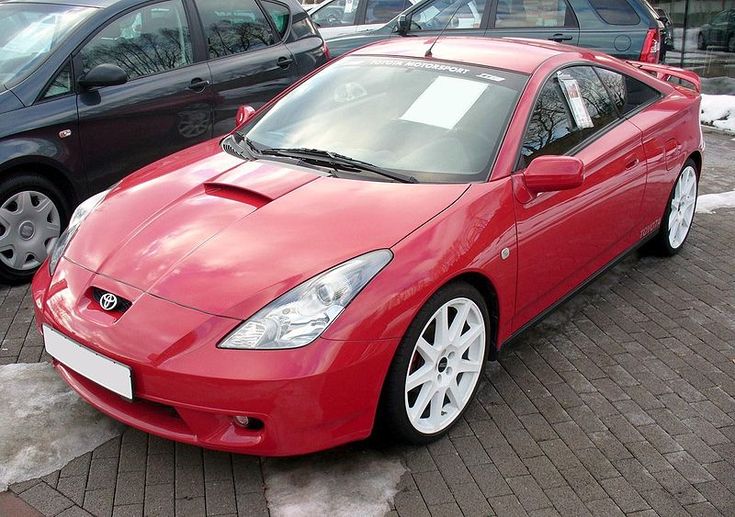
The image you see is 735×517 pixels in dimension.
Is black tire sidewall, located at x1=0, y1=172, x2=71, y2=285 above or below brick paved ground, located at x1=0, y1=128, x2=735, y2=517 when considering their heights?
above

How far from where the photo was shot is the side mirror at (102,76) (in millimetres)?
4848

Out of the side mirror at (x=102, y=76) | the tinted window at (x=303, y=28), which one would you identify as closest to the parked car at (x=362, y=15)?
the tinted window at (x=303, y=28)

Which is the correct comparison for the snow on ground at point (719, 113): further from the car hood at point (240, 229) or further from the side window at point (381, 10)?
the car hood at point (240, 229)

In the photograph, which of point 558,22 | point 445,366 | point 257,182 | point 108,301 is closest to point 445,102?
point 257,182

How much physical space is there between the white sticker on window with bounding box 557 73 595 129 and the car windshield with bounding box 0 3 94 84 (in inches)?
121

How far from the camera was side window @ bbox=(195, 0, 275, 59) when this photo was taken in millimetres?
5809

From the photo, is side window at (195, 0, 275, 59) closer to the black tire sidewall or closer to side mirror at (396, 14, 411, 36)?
the black tire sidewall

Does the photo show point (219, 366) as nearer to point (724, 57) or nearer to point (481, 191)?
point (481, 191)

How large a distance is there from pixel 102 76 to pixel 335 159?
2.04 m

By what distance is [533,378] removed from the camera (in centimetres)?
378

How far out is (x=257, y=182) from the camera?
343cm

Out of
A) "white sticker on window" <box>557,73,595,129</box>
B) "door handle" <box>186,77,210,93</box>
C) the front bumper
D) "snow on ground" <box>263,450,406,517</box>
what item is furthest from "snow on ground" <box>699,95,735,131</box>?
the front bumper

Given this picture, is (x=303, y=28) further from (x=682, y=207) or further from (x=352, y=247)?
(x=352, y=247)

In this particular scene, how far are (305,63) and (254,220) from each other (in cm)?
368
